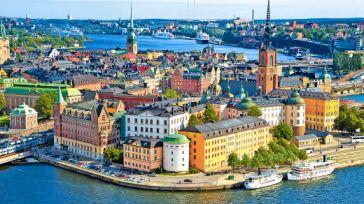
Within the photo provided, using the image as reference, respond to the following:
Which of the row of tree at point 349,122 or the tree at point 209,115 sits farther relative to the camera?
the row of tree at point 349,122

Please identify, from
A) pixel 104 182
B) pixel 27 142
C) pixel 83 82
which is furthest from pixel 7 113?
pixel 104 182

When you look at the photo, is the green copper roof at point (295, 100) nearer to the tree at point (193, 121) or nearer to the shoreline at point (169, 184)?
the tree at point (193, 121)

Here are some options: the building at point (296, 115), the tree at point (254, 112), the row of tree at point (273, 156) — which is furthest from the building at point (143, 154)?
the building at point (296, 115)

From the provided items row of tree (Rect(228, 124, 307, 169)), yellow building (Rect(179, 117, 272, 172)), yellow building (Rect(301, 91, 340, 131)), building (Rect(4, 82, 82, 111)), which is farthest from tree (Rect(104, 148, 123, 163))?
yellow building (Rect(301, 91, 340, 131))

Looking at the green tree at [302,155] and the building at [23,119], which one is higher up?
the building at [23,119]

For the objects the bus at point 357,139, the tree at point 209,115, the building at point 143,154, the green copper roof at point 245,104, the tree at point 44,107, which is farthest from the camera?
the tree at point 44,107

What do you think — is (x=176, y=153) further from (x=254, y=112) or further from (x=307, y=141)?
(x=307, y=141)

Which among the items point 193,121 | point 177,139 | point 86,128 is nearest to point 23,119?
point 86,128
